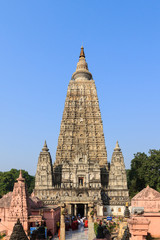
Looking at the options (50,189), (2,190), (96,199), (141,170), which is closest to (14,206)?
(96,199)

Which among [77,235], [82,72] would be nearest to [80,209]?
[77,235]

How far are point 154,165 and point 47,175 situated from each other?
2274 cm

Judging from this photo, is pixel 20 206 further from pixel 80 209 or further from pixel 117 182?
pixel 117 182

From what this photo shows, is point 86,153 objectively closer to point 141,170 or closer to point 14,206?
point 141,170

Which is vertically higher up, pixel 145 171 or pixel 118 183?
→ pixel 145 171

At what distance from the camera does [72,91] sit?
5847 centimetres

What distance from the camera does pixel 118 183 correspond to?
47250mm

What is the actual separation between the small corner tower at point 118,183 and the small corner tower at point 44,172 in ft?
39.9

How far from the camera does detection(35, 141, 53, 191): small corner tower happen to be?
47.6 meters

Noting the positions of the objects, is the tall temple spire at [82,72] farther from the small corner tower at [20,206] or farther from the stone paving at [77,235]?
the small corner tower at [20,206]

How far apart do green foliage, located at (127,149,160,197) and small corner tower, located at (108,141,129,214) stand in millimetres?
6249

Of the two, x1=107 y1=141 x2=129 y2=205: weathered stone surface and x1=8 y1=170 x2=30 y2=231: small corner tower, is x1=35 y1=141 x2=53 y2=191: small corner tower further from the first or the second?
x1=8 y1=170 x2=30 y2=231: small corner tower

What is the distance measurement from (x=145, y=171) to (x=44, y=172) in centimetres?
2170

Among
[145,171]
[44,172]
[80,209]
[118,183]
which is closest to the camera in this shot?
[80,209]
